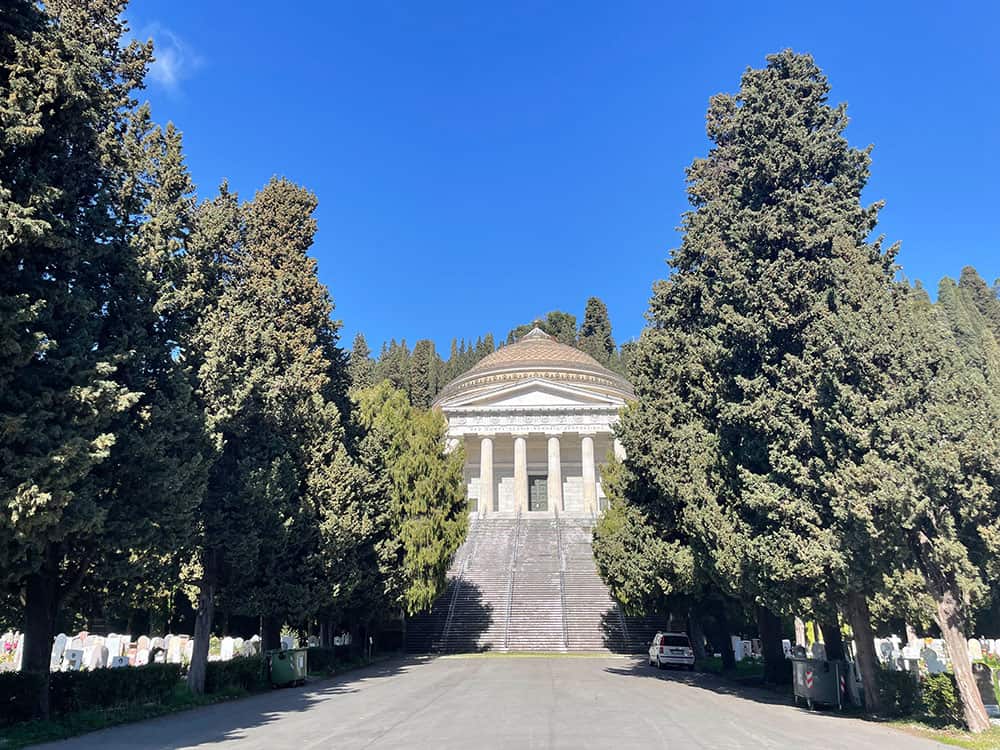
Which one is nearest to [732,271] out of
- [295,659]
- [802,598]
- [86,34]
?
[802,598]

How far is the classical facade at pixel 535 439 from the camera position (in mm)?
57875

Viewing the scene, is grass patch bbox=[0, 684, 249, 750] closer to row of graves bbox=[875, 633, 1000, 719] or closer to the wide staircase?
row of graves bbox=[875, 633, 1000, 719]

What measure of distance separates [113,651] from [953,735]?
22.8 meters

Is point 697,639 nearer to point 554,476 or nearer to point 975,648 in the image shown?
point 975,648

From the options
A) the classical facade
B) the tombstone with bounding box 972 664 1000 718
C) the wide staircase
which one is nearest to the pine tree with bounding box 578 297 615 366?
the classical facade

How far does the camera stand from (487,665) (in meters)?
25.9

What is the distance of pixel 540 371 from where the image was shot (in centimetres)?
6738

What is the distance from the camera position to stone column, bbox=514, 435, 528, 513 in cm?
5688

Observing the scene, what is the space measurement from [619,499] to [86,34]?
74.7 feet

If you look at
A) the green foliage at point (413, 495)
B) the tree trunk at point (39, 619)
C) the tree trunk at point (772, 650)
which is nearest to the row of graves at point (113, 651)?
the green foliage at point (413, 495)

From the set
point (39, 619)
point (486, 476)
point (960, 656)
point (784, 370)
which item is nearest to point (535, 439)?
point (486, 476)

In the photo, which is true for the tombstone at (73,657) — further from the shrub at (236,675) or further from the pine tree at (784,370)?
the pine tree at (784,370)

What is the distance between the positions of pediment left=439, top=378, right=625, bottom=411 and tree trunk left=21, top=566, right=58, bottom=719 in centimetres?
4755

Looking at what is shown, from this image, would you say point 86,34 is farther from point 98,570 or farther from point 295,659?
point 295,659
